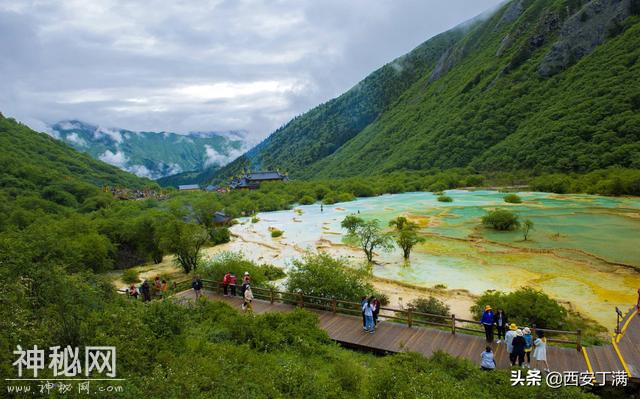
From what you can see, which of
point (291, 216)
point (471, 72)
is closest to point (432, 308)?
point (291, 216)

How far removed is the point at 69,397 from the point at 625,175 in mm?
72508

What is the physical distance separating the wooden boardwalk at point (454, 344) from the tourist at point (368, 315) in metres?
0.23

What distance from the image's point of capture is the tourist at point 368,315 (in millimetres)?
13953

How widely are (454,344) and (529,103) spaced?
4379 inches

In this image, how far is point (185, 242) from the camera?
29734 mm

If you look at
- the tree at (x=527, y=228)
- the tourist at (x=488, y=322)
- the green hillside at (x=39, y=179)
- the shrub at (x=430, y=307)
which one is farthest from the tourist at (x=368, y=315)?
the green hillside at (x=39, y=179)

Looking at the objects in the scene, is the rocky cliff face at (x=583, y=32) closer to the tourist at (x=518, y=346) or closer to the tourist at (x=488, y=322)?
the tourist at (x=488, y=322)

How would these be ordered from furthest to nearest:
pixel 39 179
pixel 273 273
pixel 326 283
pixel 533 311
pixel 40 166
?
1. pixel 40 166
2. pixel 39 179
3. pixel 273 273
4. pixel 326 283
5. pixel 533 311

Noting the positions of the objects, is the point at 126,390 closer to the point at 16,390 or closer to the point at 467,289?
the point at 16,390

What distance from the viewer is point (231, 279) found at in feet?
64.7

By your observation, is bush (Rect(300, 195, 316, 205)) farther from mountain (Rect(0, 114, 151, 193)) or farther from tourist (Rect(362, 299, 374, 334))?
tourist (Rect(362, 299, 374, 334))

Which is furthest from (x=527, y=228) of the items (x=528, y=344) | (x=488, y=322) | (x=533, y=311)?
(x=528, y=344)

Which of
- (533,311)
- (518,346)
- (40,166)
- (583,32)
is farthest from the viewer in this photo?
(583,32)

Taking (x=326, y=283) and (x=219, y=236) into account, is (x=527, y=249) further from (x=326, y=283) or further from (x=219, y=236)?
(x=219, y=236)
